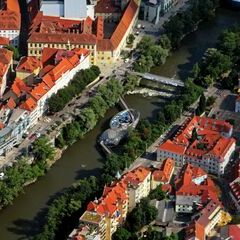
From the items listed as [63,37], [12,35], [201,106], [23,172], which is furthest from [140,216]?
[12,35]

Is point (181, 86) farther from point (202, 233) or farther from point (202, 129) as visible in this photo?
point (202, 233)

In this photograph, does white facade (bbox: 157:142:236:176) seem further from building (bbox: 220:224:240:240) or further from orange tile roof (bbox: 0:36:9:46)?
orange tile roof (bbox: 0:36:9:46)

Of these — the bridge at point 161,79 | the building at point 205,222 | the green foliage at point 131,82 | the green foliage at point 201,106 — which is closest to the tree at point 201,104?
the green foliage at point 201,106

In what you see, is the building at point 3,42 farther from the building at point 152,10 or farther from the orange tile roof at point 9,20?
the building at point 152,10

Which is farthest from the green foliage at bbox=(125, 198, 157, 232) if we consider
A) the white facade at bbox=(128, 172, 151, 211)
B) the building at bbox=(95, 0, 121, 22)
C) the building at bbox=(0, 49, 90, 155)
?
the building at bbox=(95, 0, 121, 22)

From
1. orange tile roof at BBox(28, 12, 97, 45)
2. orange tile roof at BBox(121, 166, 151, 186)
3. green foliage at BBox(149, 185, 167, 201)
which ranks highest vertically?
orange tile roof at BBox(121, 166, 151, 186)
